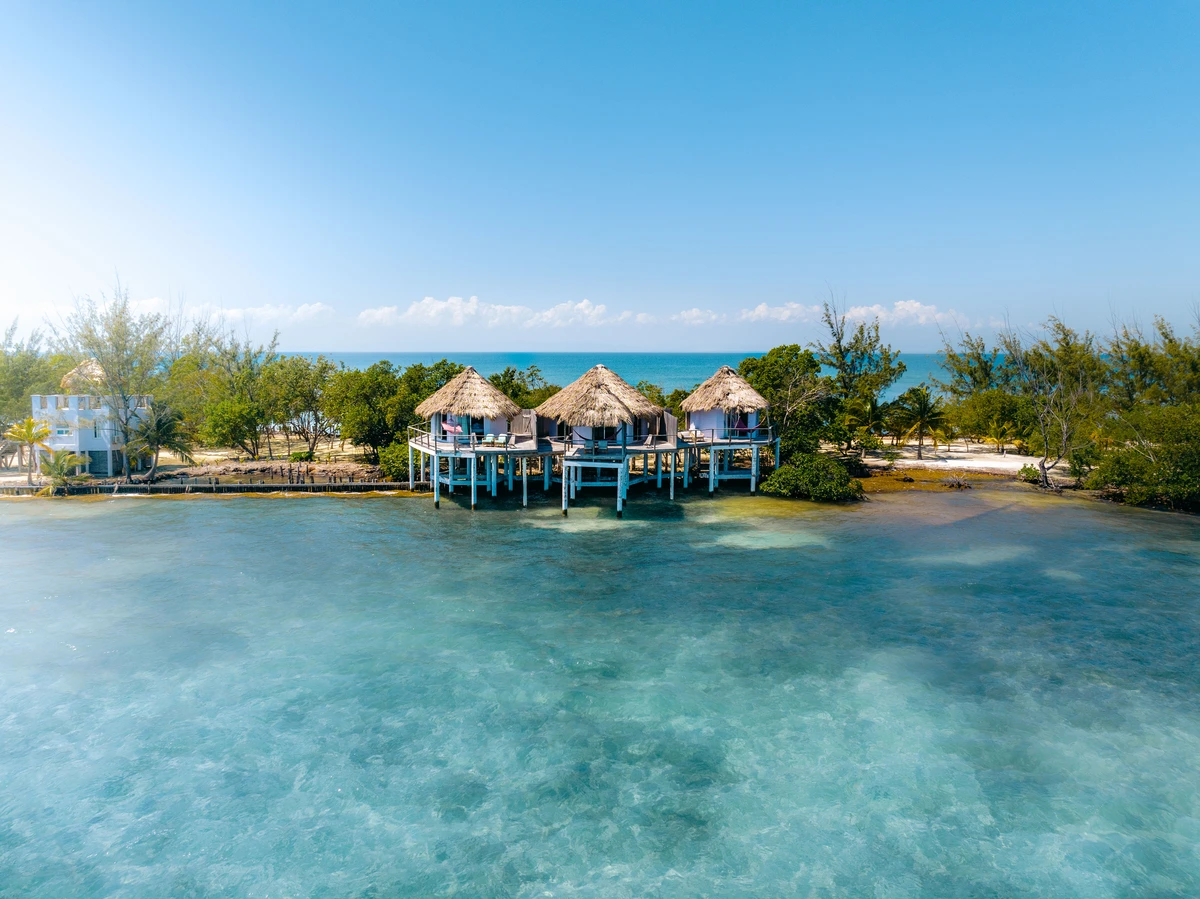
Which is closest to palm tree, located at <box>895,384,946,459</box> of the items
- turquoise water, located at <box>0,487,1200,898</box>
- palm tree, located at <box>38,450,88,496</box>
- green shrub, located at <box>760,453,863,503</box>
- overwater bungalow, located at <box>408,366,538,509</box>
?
green shrub, located at <box>760,453,863,503</box>

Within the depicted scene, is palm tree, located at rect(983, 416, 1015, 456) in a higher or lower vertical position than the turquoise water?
higher

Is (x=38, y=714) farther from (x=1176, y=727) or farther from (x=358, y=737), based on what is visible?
(x=1176, y=727)

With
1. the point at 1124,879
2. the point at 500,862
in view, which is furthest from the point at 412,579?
the point at 1124,879

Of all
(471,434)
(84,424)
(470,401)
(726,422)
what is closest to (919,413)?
(726,422)

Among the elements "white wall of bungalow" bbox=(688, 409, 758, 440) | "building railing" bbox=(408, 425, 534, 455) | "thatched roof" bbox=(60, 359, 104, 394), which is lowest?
"building railing" bbox=(408, 425, 534, 455)

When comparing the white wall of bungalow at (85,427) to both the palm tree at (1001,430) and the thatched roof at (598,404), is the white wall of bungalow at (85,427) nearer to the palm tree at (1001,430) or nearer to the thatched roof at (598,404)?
the thatched roof at (598,404)

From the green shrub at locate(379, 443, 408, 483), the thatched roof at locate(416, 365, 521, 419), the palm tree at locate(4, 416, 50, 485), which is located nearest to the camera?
the thatched roof at locate(416, 365, 521, 419)

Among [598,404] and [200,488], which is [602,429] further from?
[200,488]

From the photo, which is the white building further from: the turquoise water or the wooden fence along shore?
the turquoise water
